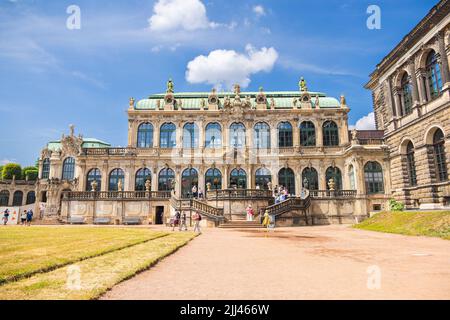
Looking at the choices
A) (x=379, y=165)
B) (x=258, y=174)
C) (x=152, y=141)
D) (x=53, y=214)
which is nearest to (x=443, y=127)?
(x=379, y=165)

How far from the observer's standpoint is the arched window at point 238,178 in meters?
42.6

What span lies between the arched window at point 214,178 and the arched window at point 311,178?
468 inches

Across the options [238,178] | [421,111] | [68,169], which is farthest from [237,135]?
[68,169]

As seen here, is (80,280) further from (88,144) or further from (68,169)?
(88,144)

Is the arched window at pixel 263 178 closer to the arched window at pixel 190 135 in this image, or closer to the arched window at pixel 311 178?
the arched window at pixel 311 178

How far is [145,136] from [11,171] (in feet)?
174

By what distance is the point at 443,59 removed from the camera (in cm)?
2320

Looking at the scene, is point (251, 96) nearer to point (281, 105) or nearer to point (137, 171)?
point (281, 105)

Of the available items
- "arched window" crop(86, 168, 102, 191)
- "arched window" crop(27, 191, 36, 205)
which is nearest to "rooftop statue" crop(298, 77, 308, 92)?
"arched window" crop(86, 168, 102, 191)

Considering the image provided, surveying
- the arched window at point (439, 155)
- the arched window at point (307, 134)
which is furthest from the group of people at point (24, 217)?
the arched window at point (439, 155)

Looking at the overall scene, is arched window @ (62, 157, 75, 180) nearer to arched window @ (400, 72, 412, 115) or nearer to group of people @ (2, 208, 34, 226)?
group of people @ (2, 208, 34, 226)
